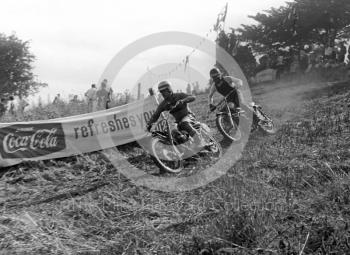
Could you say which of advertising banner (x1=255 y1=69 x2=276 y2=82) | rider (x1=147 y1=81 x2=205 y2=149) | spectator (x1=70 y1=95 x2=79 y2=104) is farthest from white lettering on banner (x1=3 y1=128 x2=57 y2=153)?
advertising banner (x1=255 y1=69 x2=276 y2=82)

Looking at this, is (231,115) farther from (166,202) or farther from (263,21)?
(263,21)

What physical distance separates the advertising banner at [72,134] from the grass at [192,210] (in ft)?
1.58

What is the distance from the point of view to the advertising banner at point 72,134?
29.8 ft

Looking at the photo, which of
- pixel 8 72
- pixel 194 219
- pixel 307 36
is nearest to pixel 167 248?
pixel 194 219

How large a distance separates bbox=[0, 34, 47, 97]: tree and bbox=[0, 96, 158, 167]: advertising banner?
2008 cm

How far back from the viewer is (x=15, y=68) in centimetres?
3125

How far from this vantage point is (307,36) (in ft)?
93.8

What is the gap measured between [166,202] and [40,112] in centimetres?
1182

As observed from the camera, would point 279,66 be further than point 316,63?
Yes

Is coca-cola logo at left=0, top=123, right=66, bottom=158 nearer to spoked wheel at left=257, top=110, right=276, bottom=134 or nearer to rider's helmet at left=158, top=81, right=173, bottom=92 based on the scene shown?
rider's helmet at left=158, top=81, right=173, bottom=92

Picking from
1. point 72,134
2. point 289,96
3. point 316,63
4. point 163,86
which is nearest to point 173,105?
point 163,86

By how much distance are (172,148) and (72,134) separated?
2.99m

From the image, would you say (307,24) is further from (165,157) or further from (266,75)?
(165,157)

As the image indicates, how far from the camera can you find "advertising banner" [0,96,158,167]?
29.8ft
